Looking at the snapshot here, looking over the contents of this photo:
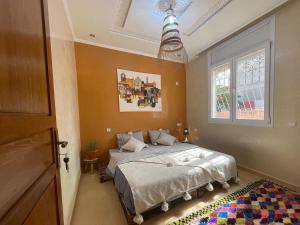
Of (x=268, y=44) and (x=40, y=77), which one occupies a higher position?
(x=268, y=44)

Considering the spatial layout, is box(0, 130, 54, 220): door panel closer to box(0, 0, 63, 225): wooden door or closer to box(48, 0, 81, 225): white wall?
box(0, 0, 63, 225): wooden door

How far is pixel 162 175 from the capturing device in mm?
1872

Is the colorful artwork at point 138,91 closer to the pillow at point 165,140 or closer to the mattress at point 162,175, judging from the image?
the pillow at point 165,140

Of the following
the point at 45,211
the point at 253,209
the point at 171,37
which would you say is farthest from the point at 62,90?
the point at 253,209

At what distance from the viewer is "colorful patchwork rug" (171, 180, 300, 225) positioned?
165 centimetres

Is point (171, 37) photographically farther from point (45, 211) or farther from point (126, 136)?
point (126, 136)

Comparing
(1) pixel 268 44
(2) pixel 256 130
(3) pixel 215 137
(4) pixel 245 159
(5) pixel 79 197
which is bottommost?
(5) pixel 79 197

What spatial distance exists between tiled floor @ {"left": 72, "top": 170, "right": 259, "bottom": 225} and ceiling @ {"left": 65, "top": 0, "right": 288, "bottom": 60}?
2962 millimetres

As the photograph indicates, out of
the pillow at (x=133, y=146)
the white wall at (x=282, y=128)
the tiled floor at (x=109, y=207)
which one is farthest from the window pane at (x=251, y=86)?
the pillow at (x=133, y=146)

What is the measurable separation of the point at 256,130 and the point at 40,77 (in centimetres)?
338

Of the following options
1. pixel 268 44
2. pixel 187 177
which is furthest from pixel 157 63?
pixel 187 177

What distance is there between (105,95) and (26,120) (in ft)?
9.99

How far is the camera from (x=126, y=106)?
3713 millimetres

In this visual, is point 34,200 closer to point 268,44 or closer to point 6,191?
point 6,191
